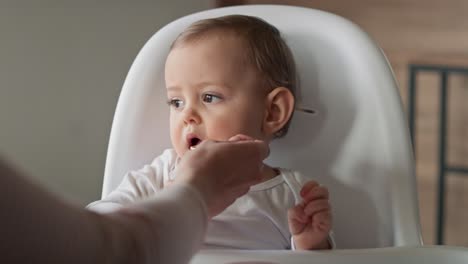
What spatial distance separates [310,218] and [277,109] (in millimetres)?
187

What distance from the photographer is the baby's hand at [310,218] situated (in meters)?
0.84

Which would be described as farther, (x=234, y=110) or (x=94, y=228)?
(x=234, y=110)

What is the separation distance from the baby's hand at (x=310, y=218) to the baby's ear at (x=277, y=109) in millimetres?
160

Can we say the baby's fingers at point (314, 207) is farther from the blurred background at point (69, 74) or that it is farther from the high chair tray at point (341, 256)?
the blurred background at point (69, 74)

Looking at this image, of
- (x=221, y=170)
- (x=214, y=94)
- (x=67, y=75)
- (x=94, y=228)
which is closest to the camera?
(x=94, y=228)

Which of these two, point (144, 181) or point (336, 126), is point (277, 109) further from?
point (144, 181)

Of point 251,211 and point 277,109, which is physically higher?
point 277,109

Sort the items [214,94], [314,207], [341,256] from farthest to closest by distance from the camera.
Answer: [214,94], [314,207], [341,256]

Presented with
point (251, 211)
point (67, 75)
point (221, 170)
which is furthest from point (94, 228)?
point (67, 75)

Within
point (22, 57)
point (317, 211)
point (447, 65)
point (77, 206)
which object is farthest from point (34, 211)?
point (447, 65)

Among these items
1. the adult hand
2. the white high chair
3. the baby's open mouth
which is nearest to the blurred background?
the white high chair

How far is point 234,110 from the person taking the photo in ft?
3.09

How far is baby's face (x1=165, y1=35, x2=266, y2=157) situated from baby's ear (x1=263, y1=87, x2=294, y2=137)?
14 millimetres

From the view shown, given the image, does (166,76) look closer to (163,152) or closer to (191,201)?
(163,152)
